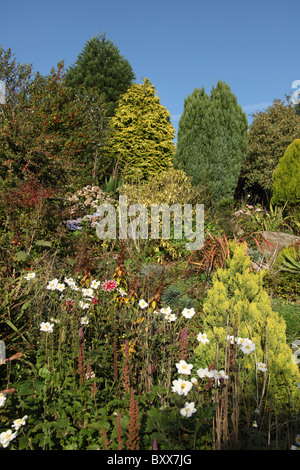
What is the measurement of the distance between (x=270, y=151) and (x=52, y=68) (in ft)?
27.0

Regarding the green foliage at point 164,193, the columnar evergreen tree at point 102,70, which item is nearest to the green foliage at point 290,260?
the green foliage at point 164,193

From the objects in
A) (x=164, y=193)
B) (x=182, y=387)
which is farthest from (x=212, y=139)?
(x=182, y=387)

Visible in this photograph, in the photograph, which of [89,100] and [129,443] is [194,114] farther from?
[129,443]

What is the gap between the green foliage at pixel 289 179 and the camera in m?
8.78

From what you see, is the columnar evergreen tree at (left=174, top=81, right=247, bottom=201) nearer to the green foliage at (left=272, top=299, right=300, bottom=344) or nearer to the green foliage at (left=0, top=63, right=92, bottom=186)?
the green foliage at (left=0, top=63, right=92, bottom=186)

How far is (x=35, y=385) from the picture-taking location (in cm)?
201

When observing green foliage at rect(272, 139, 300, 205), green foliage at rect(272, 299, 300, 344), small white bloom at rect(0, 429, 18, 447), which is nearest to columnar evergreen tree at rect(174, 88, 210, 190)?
green foliage at rect(272, 139, 300, 205)

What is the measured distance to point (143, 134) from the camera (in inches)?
422

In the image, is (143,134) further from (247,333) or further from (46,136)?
(247,333)

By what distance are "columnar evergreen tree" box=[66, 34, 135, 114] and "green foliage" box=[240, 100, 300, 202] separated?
6654 mm

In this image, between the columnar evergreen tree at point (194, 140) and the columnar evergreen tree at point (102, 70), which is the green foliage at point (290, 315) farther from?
the columnar evergreen tree at point (102, 70)

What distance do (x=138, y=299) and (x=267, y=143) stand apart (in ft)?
38.9

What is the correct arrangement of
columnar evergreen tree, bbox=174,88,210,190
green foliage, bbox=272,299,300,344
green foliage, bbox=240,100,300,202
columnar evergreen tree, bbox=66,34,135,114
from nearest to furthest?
green foliage, bbox=272,299,300,344, columnar evergreen tree, bbox=174,88,210,190, green foliage, bbox=240,100,300,202, columnar evergreen tree, bbox=66,34,135,114

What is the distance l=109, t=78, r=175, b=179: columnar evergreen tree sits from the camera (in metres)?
10.7
